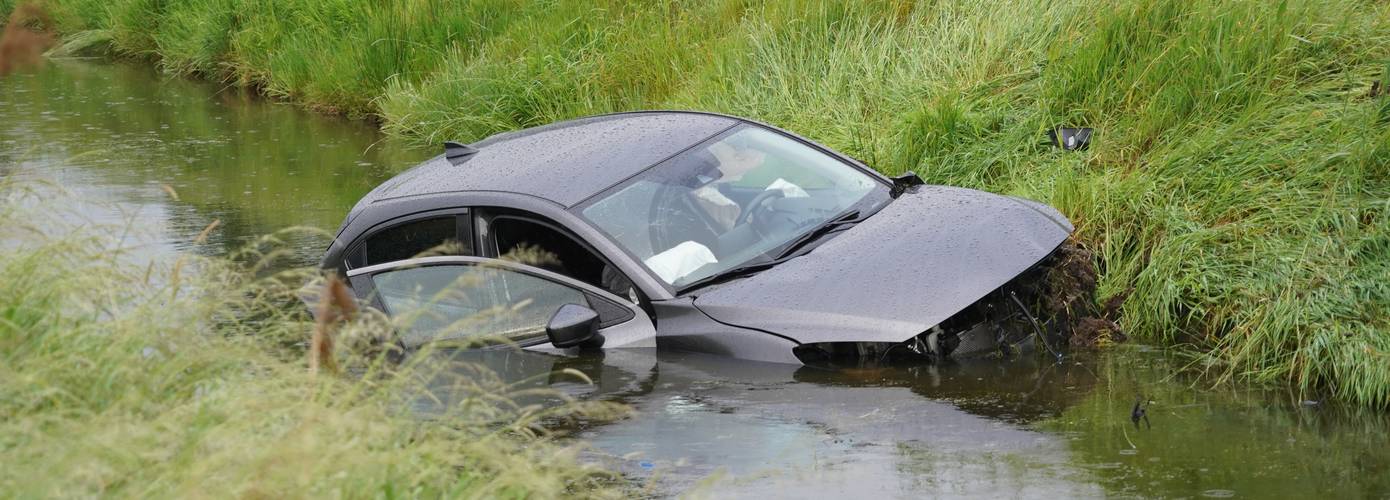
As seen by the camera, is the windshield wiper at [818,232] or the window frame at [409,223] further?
the window frame at [409,223]

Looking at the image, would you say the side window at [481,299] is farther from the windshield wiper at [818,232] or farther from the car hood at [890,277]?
the windshield wiper at [818,232]

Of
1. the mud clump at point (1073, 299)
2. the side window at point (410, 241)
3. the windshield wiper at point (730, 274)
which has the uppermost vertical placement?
the side window at point (410, 241)

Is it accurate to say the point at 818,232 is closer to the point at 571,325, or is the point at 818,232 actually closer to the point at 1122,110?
the point at 571,325

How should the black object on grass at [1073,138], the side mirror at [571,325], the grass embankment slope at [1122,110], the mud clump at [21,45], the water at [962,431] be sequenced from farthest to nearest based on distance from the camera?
the black object on grass at [1073,138] < the grass embankment slope at [1122,110] < the side mirror at [571,325] < the water at [962,431] < the mud clump at [21,45]

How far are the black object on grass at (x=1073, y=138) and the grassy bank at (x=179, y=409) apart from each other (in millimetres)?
4860

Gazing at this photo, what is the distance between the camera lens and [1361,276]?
23.7 ft

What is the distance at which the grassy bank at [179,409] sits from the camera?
3.90 m

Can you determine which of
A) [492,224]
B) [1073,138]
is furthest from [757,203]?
[1073,138]

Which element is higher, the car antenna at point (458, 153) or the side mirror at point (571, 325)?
the car antenna at point (458, 153)

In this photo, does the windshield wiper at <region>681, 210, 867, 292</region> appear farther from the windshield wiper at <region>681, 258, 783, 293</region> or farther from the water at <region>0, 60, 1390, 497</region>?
the water at <region>0, 60, 1390, 497</region>

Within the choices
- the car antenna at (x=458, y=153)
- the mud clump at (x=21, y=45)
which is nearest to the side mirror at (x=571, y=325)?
the car antenna at (x=458, y=153)

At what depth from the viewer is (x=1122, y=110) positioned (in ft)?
31.6

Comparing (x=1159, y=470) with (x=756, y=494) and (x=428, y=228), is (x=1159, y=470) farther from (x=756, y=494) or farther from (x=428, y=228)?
(x=428, y=228)

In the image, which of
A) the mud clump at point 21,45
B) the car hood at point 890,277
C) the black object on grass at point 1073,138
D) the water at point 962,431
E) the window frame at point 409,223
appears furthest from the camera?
the black object on grass at point 1073,138
